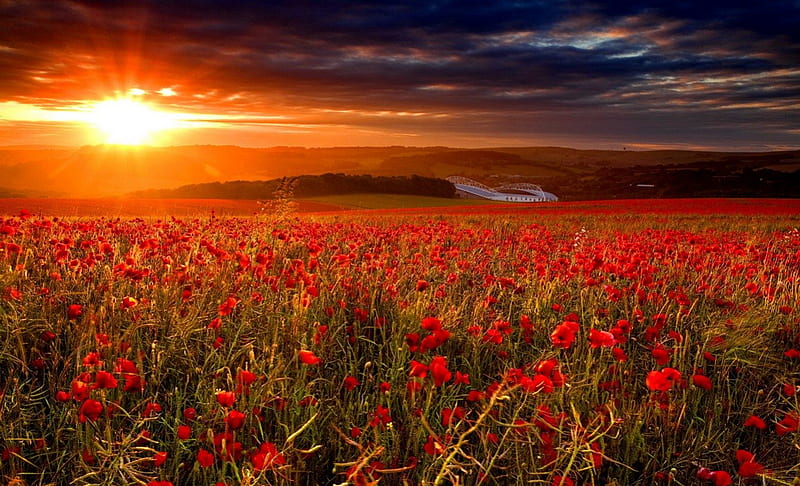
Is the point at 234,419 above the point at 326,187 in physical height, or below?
below

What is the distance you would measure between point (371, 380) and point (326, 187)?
50.4 m

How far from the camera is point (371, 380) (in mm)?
2961

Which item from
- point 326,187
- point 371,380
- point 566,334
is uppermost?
point 326,187

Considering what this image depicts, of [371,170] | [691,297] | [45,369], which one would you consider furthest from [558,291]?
[371,170]

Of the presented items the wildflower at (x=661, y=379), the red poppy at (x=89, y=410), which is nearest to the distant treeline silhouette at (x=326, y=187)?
the red poppy at (x=89, y=410)

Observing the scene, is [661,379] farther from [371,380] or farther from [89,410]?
[89,410]

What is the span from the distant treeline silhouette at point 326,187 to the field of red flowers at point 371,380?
44715 millimetres

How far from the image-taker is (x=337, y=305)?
4188mm

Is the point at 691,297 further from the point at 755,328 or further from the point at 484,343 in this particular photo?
the point at 484,343

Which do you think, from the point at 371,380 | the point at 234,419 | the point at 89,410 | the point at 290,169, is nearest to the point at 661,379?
the point at 371,380

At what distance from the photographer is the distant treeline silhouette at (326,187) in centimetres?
4916

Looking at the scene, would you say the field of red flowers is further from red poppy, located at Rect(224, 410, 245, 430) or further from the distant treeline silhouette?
the distant treeline silhouette

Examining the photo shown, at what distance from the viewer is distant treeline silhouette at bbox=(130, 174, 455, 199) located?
161 ft

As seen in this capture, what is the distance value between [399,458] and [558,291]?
312 cm
